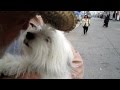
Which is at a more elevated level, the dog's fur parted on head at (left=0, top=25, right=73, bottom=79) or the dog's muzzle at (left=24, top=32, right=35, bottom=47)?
the dog's muzzle at (left=24, top=32, right=35, bottom=47)

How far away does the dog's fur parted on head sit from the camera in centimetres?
125

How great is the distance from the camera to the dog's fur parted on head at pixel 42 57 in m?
1.25

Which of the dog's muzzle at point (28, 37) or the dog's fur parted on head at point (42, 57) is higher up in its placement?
the dog's muzzle at point (28, 37)

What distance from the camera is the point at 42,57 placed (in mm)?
1284
